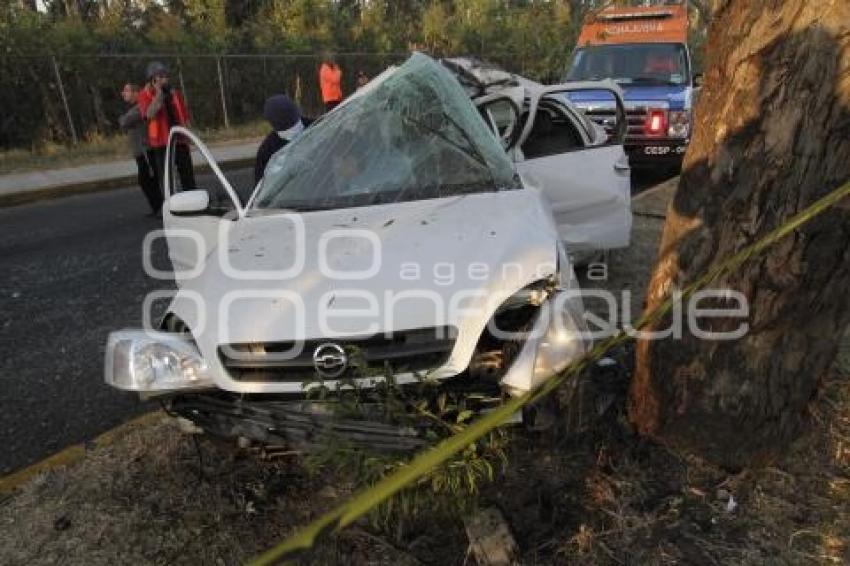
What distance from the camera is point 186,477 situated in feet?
9.72

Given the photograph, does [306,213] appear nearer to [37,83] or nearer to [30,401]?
[30,401]

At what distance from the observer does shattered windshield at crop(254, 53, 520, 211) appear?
332cm

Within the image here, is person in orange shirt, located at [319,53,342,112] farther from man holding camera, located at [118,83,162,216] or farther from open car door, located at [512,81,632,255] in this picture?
open car door, located at [512,81,632,255]

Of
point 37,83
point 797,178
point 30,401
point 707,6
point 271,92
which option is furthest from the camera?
point 271,92

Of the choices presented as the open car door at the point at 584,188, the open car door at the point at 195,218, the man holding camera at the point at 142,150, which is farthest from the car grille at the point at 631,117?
the open car door at the point at 195,218

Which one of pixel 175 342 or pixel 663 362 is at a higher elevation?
pixel 175 342

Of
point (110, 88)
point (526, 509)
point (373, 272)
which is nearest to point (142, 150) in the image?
point (373, 272)

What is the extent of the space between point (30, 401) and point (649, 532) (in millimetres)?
3373

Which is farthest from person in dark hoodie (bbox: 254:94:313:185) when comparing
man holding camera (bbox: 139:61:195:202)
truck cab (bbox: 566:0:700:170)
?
truck cab (bbox: 566:0:700:170)

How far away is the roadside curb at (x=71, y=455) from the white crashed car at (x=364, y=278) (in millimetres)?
741

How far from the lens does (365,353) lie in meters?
2.36

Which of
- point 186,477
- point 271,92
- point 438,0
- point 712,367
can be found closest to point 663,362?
point 712,367

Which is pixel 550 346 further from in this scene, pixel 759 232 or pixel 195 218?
pixel 195 218

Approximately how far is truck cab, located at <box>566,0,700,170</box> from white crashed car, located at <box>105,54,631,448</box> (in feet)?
18.4
